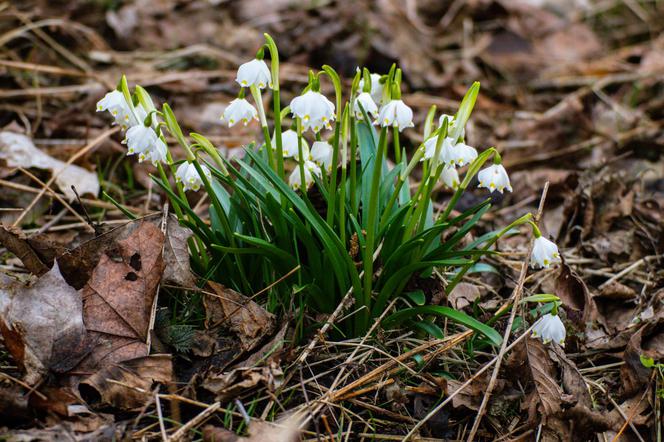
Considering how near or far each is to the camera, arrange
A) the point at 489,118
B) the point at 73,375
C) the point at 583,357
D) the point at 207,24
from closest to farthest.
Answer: the point at 73,375 < the point at 583,357 < the point at 489,118 < the point at 207,24

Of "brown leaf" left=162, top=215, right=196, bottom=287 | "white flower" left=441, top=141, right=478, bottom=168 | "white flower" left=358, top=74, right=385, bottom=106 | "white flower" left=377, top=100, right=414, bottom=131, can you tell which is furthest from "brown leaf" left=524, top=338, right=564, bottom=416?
"brown leaf" left=162, top=215, right=196, bottom=287

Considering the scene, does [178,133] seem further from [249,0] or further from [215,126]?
[249,0]

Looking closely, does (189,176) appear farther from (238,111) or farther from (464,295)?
(464,295)

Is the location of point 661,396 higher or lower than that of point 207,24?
lower

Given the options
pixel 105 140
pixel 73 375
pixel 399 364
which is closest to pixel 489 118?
pixel 105 140

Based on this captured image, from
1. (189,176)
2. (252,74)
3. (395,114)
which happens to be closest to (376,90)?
→ (395,114)

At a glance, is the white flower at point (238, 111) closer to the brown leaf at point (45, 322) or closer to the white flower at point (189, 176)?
the white flower at point (189, 176)
